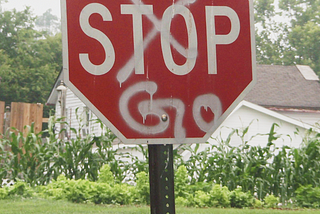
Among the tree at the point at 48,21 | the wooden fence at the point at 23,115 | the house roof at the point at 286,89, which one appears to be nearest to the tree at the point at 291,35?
the house roof at the point at 286,89

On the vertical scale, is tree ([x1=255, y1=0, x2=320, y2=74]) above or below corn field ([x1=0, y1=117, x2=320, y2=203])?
above

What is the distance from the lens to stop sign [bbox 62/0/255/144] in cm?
162

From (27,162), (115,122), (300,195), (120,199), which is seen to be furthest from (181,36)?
(27,162)

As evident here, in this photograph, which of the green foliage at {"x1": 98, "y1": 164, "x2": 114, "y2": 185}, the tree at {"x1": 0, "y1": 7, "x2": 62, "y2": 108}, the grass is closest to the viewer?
the grass

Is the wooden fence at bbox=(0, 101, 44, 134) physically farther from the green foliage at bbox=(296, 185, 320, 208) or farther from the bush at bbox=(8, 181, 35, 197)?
the green foliage at bbox=(296, 185, 320, 208)

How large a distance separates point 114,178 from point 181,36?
590 centimetres

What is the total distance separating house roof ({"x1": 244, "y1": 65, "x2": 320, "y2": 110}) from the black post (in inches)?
951

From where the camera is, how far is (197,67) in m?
1.67

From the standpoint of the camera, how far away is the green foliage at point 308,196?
671 centimetres

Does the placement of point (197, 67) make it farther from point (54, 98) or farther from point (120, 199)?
point (54, 98)

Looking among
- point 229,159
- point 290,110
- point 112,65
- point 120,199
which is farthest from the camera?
point 290,110

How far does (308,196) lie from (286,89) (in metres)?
21.3

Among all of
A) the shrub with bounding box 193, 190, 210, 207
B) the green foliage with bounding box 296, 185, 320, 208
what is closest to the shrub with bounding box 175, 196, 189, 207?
the shrub with bounding box 193, 190, 210, 207

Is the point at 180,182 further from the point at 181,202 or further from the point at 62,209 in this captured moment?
the point at 62,209
